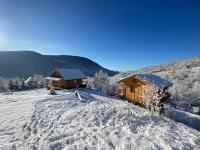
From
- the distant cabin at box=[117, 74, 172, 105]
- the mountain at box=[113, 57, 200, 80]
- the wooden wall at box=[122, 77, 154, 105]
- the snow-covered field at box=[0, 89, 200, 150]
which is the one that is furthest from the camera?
the mountain at box=[113, 57, 200, 80]

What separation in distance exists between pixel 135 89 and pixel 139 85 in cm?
113

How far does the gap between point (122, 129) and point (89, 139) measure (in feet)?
9.57

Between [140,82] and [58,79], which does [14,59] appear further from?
[140,82]

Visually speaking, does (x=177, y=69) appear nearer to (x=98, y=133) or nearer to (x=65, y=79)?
(x=65, y=79)

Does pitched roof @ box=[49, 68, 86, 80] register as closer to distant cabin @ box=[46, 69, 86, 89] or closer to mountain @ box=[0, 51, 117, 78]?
distant cabin @ box=[46, 69, 86, 89]

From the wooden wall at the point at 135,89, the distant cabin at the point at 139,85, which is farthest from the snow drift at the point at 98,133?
the wooden wall at the point at 135,89

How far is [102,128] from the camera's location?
13.5 m

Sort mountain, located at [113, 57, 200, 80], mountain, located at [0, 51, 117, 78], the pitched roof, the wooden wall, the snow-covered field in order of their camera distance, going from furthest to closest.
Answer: mountain, located at [0, 51, 117, 78], mountain, located at [113, 57, 200, 80], the pitched roof, the wooden wall, the snow-covered field

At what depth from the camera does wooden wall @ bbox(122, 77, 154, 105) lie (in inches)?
1129

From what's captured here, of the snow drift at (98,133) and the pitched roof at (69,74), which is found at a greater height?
the pitched roof at (69,74)

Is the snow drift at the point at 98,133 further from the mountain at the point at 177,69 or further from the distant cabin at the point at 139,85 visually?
the mountain at the point at 177,69

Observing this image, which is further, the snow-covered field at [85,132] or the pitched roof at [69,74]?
the pitched roof at [69,74]

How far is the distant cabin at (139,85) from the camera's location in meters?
27.8

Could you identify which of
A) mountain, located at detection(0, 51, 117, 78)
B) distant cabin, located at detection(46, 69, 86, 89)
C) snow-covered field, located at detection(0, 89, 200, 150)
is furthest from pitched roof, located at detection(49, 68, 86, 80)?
mountain, located at detection(0, 51, 117, 78)
